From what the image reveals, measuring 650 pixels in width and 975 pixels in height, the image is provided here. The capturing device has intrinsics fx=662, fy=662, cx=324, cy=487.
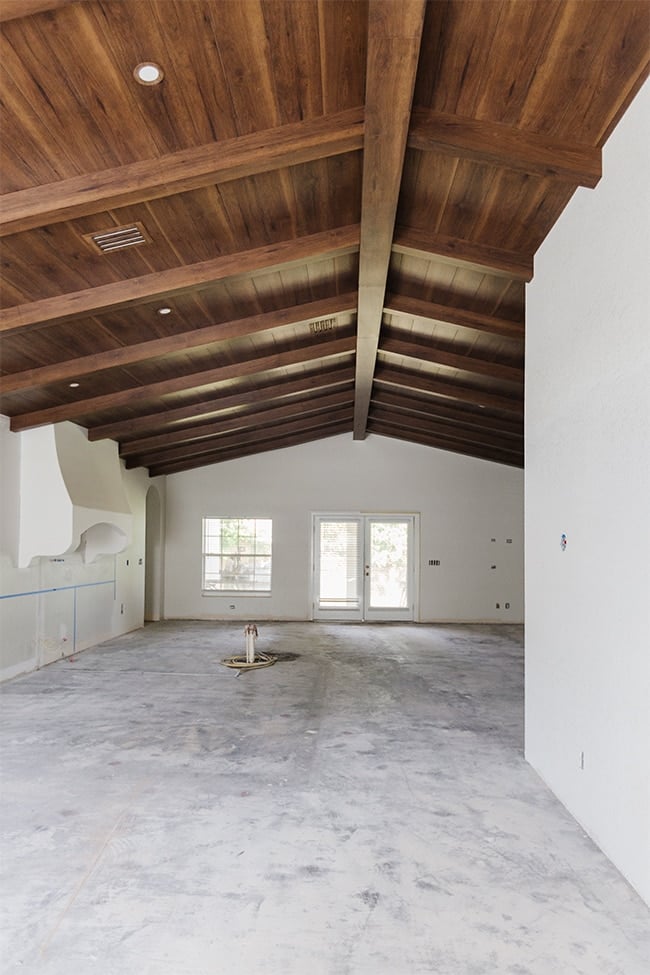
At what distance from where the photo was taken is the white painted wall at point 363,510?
38.3 feet

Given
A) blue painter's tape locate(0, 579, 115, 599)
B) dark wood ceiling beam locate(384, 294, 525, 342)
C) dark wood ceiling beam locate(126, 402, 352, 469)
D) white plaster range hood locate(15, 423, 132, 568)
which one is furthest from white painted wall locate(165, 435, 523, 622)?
dark wood ceiling beam locate(384, 294, 525, 342)

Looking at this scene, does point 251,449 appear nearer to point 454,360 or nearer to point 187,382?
point 187,382

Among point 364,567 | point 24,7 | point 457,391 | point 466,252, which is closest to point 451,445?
point 364,567

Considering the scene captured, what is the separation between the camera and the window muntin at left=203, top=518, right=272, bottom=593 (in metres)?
11.8

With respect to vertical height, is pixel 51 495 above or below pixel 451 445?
below

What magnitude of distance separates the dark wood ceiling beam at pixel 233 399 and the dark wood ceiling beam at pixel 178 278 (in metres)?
3.58

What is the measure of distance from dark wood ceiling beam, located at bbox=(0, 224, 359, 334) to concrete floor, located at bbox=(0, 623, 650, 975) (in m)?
3.03

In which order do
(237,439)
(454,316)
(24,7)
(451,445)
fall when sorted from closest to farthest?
(24,7) < (454,316) < (237,439) < (451,445)

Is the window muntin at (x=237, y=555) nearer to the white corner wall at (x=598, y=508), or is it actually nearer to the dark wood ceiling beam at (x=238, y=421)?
the dark wood ceiling beam at (x=238, y=421)

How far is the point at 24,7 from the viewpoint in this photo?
231 centimetres

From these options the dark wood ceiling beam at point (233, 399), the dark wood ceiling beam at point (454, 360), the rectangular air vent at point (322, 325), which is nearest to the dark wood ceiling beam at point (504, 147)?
the rectangular air vent at point (322, 325)

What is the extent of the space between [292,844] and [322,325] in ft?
14.9

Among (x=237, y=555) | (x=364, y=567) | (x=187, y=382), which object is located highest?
(x=187, y=382)

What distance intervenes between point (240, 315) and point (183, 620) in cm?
744
